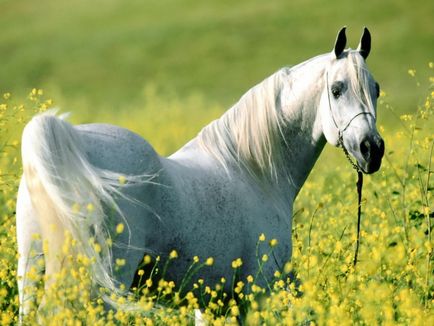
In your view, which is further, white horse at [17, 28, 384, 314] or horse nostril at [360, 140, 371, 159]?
horse nostril at [360, 140, 371, 159]

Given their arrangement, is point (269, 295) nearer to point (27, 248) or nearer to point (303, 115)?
point (303, 115)

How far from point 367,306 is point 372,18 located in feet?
112

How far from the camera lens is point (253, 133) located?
600 centimetres

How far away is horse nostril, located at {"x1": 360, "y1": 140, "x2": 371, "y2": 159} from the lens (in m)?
5.64

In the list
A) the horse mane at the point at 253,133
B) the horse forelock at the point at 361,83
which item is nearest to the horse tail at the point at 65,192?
the horse mane at the point at 253,133

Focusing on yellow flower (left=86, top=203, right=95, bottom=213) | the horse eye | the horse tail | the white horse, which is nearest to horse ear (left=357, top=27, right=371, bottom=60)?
the white horse

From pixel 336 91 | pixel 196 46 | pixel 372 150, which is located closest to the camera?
pixel 372 150

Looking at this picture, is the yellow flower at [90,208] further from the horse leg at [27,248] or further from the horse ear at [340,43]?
the horse ear at [340,43]

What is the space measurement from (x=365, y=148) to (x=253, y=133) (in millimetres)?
757

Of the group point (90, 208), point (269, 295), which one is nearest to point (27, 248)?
point (90, 208)

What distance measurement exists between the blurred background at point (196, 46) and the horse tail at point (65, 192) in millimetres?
25158

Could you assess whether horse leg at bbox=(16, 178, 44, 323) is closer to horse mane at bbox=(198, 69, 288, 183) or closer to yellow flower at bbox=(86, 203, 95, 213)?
yellow flower at bbox=(86, 203, 95, 213)

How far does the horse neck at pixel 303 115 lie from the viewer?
19.6ft

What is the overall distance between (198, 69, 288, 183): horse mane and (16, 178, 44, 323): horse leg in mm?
1464
